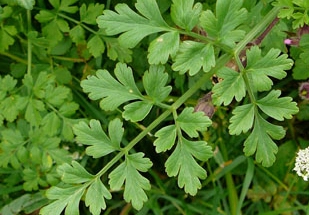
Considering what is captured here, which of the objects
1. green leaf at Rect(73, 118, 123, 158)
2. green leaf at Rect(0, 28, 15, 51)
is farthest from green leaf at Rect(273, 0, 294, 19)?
green leaf at Rect(0, 28, 15, 51)

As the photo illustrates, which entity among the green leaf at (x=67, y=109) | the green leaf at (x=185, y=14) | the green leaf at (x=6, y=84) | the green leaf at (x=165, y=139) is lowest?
the green leaf at (x=67, y=109)

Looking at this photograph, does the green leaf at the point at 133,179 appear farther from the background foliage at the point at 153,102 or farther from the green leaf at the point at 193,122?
the green leaf at the point at 193,122

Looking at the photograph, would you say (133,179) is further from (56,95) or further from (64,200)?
(56,95)

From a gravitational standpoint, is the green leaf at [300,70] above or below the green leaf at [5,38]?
below

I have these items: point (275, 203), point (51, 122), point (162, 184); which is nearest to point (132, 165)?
point (51, 122)

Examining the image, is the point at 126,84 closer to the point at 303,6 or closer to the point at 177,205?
the point at 303,6

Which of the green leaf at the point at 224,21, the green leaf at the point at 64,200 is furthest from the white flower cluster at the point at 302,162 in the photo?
the green leaf at the point at 64,200
